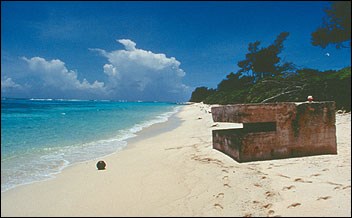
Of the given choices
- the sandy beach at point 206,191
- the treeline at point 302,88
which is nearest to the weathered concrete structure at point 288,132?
the sandy beach at point 206,191

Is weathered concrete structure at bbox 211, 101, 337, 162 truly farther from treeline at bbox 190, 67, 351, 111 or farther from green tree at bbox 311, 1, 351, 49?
green tree at bbox 311, 1, 351, 49

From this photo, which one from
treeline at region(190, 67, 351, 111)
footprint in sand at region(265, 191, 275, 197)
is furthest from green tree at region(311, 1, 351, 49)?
footprint in sand at region(265, 191, 275, 197)

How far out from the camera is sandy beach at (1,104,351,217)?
231 cm

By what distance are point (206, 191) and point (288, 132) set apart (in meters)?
1.47

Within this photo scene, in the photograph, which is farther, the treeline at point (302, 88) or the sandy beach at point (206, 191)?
the treeline at point (302, 88)

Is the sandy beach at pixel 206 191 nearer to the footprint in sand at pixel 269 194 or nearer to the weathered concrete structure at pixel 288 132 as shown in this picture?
the footprint in sand at pixel 269 194

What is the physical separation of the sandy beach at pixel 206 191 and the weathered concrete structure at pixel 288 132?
13 cm

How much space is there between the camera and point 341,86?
23.3 feet

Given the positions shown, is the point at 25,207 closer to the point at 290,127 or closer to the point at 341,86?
the point at 290,127

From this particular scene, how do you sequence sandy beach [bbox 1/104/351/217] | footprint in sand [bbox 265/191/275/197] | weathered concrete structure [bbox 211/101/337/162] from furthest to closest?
weathered concrete structure [bbox 211/101/337/162] → footprint in sand [bbox 265/191/275/197] → sandy beach [bbox 1/104/351/217]

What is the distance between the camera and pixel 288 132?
326cm

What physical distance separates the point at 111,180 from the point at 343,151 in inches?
147

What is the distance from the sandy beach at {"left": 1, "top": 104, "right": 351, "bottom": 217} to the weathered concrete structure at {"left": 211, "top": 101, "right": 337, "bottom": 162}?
130mm

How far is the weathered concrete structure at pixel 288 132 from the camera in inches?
126
